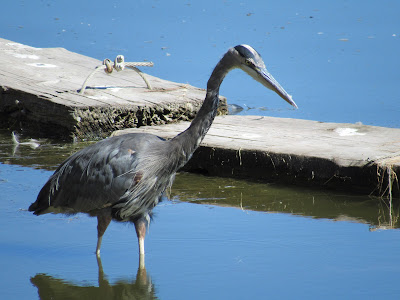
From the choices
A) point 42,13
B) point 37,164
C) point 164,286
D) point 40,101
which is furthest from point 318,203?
point 42,13

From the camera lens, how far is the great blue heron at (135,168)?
496 cm

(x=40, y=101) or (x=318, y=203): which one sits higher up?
(x=40, y=101)

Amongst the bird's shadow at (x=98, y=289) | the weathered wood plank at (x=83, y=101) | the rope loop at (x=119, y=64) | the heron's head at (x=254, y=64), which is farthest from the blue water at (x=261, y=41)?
the bird's shadow at (x=98, y=289)

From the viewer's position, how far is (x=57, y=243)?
5477 millimetres

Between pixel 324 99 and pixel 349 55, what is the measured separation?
232 centimetres

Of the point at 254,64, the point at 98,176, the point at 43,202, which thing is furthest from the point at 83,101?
the point at 254,64

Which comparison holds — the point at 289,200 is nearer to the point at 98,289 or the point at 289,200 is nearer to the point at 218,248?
the point at 218,248

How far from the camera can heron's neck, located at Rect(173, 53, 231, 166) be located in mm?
4961

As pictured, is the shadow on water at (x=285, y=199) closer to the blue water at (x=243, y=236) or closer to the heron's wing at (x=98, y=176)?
A: the blue water at (x=243, y=236)

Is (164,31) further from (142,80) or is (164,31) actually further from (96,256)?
(96,256)

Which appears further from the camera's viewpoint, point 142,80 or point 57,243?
point 142,80

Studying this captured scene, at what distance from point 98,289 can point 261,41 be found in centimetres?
837

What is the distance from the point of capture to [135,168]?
504cm

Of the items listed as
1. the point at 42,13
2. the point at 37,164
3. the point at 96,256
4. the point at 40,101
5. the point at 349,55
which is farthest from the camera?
the point at 42,13
